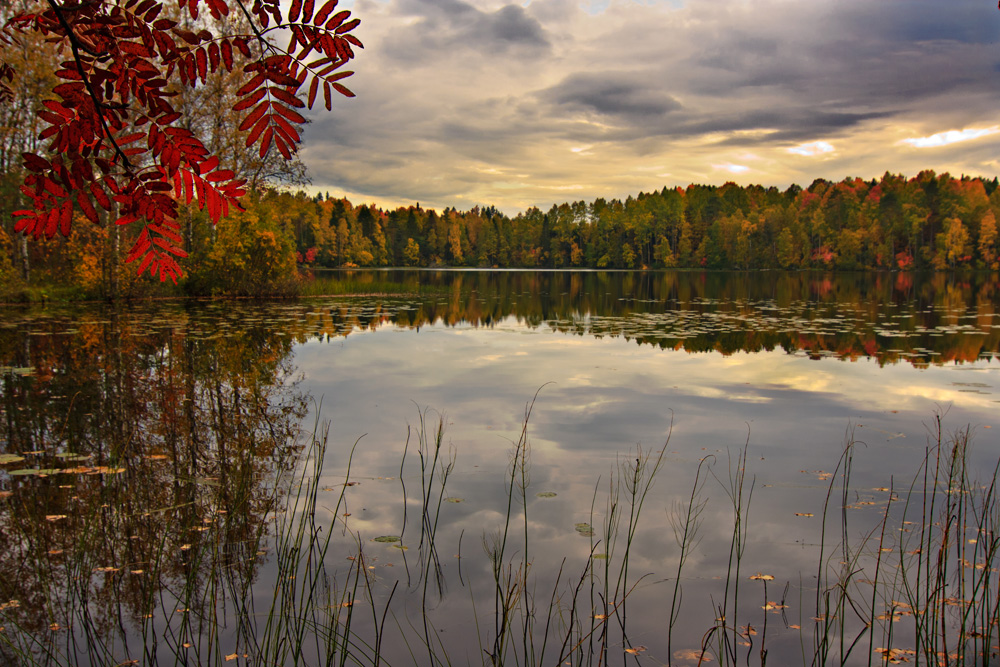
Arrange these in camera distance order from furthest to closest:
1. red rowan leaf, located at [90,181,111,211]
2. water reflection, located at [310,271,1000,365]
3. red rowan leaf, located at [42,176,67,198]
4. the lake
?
water reflection, located at [310,271,1000,365]
the lake
red rowan leaf, located at [42,176,67,198]
red rowan leaf, located at [90,181,111,211]

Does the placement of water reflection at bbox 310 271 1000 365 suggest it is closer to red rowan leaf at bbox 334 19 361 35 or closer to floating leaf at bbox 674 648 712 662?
floating leaf at bbox 674 648 712 662

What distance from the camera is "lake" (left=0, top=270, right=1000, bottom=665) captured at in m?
3.77

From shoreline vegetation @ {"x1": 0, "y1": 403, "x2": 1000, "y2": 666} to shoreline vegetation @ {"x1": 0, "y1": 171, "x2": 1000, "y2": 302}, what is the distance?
21.0m

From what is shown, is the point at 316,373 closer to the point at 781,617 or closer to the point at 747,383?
the point at 747,383

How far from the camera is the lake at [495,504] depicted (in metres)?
3.77

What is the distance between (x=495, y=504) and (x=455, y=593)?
148cm

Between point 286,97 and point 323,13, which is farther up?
point 323,13

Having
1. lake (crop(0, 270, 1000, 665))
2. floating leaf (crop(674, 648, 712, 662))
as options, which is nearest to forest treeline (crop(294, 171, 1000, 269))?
lake (crop(0, 270, 1000, 665))

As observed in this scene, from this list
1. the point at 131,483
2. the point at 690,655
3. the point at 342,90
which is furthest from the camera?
the point at 131,483

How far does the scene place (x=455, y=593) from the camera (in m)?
4.34

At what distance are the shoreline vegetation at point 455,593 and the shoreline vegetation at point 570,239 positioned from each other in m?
21.0

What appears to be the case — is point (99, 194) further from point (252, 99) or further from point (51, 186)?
point (252, 99)

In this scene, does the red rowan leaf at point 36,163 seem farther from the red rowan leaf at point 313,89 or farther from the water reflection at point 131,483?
the water reflection at point 131,483

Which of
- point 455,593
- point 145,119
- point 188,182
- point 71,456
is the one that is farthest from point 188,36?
point 71,456
